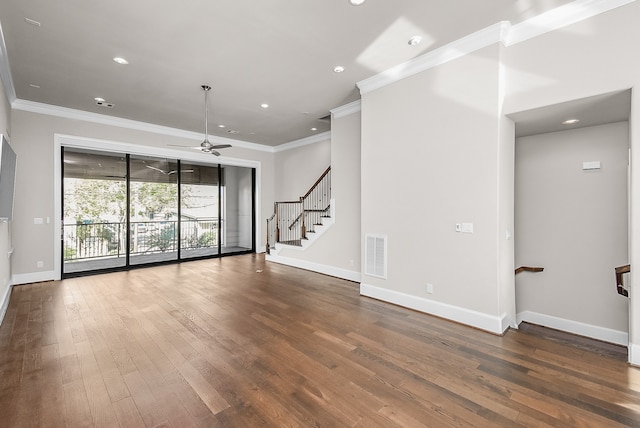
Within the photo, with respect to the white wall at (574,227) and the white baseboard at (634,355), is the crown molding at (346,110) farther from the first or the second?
the white baseboard at (634,355)

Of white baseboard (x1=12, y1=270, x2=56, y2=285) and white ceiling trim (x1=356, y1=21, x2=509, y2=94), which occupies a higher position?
white ceiling trim (x1=356, y1=21, x2=509, y2=94)

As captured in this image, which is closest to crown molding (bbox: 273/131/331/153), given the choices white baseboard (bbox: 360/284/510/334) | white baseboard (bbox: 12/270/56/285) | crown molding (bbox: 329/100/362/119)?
crown molding (bbox: 329/100/362/119)

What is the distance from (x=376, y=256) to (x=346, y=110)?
306cm

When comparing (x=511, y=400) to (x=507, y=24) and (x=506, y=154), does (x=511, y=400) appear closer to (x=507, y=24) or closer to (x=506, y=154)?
(x=506, y=154)

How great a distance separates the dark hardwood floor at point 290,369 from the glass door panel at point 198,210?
3735 mm

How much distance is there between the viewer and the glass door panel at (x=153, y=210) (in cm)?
709

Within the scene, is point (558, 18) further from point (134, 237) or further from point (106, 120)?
point (134, 237)

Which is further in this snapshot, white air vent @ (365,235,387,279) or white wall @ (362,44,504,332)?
white air vent @ (365,235,387,279)

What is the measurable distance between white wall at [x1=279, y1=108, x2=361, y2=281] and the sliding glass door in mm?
3997

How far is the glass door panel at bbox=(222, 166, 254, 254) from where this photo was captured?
348 inches

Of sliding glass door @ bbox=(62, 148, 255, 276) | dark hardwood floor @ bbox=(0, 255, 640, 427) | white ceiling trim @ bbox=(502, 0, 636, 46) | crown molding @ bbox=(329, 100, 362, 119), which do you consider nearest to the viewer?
dark hardwood floor @ bbox=(0, 255, 640, 427)

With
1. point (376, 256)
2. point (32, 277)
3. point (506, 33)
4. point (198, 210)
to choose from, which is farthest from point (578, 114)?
point (32, 277)

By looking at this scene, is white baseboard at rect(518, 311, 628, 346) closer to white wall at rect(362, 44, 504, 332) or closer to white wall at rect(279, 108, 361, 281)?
white wall at rect(362, 44, 504, 332)

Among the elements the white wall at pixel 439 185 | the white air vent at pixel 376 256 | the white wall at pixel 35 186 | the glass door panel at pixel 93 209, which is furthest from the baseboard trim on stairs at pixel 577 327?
the white wall at pixel 35 186
